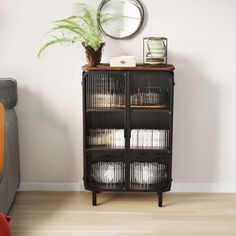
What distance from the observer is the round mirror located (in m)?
3.33

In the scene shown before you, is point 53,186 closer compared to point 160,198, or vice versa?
point 160,198

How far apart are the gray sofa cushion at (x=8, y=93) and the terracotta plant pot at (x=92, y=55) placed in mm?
605

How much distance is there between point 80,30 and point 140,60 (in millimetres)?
542

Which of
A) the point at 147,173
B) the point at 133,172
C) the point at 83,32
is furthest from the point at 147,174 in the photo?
the point at 83,32

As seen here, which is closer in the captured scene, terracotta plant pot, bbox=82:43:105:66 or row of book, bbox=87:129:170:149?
terracotta plant pot, bbox=82:43:105:66

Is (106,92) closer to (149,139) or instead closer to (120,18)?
(149,139)

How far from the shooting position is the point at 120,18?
3.36 meters

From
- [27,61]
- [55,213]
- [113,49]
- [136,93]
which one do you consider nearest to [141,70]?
[136,93]

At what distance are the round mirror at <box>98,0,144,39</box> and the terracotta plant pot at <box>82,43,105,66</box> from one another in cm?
27

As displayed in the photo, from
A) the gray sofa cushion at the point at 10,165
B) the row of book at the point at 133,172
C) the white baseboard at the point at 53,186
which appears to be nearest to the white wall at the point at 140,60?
the white baseboard at the point at 53,186

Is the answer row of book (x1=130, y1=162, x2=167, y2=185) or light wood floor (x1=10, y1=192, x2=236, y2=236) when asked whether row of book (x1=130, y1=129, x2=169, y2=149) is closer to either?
row of book (x1=130, y1=162, x2=167, y2=185)

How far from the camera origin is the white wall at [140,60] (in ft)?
11.0

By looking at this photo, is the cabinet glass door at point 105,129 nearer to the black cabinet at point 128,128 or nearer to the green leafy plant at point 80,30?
the black cabinet at point 128,128

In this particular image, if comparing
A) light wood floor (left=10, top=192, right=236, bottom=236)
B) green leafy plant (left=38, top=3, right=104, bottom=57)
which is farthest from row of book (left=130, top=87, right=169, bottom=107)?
light wood floor (left=10, top=192, right=236, bottom=236)
